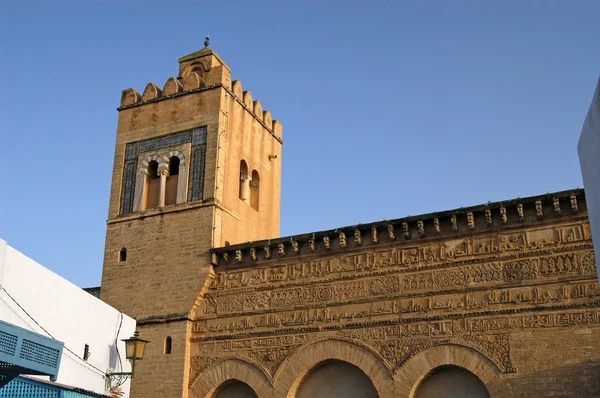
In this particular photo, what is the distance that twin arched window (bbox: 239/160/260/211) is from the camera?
15252mm

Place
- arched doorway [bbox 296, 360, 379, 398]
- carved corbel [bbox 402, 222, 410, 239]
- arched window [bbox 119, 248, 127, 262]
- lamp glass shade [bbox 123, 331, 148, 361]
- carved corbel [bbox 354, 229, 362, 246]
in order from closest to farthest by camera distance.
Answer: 1. lamp glass shade [bbox 123, 331, 148, 361]
2. arched doorway [bbox 296, 360, 379, 398]
3. carved corbel [bbox 402, 222, 410, 239]
4. carved corbel [bbox 354, 229, 362, 246]
5. arched window [bbox 119, 248, 127, 262]

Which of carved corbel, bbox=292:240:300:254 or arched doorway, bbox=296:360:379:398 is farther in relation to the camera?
carved corbel, bbox=292:240:300:254

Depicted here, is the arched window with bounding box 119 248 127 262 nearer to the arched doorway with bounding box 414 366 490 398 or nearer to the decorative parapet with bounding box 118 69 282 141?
the decorative parapet with bounding box 118 69 282 141

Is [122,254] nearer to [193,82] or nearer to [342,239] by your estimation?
[193,82]

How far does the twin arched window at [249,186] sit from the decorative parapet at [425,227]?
212 centimetres

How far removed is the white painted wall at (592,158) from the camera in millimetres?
3672

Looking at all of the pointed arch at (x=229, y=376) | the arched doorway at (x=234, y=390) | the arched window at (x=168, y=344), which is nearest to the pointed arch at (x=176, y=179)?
the arched window at (x=168, y=344)

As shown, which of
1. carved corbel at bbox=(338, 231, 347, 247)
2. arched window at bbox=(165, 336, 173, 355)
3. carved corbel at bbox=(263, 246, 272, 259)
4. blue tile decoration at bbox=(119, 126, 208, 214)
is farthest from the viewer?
blue tile decoration at bbox=(119, 126, 208, 214)

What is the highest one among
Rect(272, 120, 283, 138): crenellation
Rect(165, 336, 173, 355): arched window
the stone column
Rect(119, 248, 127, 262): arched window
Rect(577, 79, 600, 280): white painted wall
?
Rect(272, 120, 283, 138): crenellation

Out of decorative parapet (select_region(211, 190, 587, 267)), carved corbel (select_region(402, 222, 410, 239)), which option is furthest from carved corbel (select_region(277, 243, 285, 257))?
carved corbel (select_region(402, 222, 410, 239))

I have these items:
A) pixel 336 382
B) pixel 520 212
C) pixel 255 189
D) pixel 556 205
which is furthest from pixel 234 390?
pixel 556 205

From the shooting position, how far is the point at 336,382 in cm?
1184

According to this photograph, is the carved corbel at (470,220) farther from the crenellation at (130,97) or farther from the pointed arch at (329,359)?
the crenellation at (130,97)

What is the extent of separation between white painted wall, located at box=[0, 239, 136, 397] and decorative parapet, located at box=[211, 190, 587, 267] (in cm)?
224
